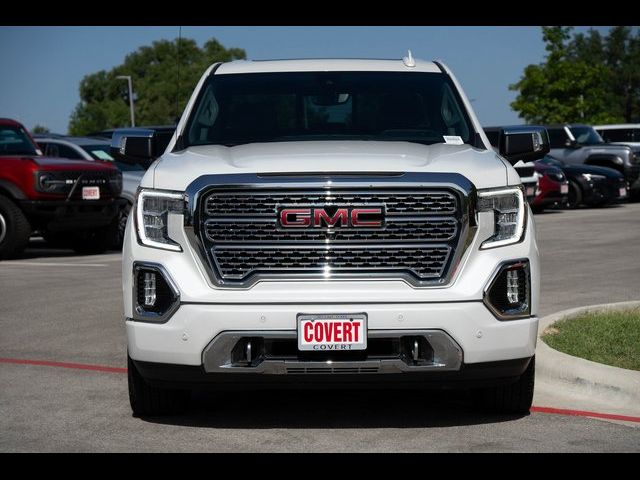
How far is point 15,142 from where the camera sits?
18.5 meters

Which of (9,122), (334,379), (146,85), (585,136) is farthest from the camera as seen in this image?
(146,85)

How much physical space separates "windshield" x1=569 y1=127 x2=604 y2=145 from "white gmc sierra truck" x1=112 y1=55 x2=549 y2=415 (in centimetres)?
2560

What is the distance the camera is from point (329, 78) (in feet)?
26.1

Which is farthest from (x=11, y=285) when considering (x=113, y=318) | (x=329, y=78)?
(x=329, y=78)

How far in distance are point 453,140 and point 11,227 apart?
11.3 metres

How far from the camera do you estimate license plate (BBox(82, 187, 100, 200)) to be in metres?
17.9

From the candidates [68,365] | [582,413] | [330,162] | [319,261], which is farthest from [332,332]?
[68,365]

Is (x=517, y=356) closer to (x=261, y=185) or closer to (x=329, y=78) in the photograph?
(x=261, y=185)

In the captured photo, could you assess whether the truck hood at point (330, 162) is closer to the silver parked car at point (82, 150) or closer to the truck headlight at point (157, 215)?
the truck headlight at point (157, 215)

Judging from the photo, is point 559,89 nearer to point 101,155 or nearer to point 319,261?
point 101,155

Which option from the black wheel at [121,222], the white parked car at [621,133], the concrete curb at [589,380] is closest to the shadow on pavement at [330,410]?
the concrete curb at [589,380]

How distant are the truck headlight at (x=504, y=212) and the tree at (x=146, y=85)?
98333 millimetres

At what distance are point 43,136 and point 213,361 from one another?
15670 mm

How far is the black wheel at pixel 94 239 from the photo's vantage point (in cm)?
1919
